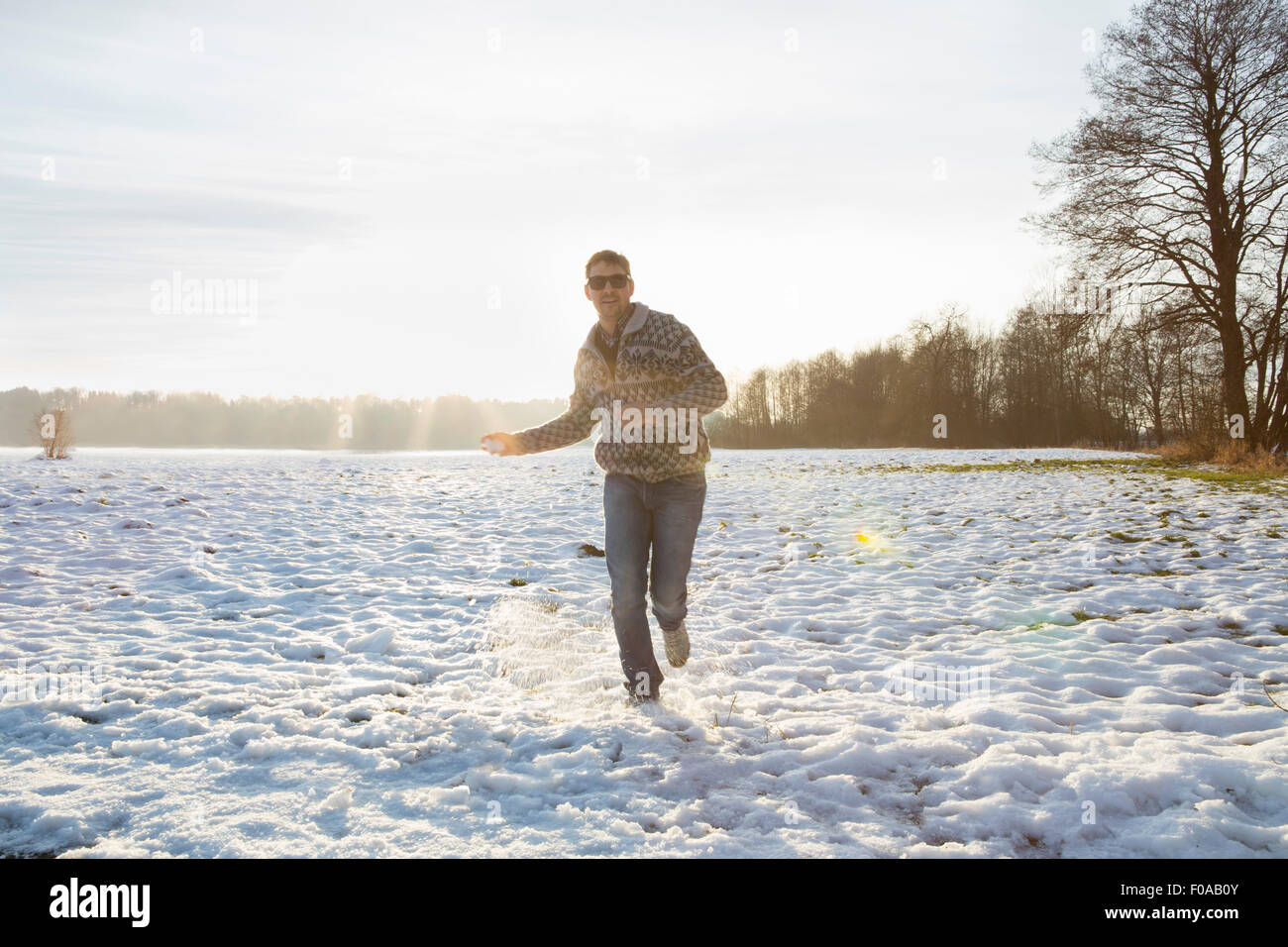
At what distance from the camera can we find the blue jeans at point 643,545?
3.94 metres

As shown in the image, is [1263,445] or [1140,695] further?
[1263,445]

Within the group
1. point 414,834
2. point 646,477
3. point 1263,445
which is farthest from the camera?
point 1263,445

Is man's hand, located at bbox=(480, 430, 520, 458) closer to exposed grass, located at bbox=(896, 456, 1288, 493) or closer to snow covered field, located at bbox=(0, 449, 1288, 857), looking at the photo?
snow covered field, located at bbox=(0, 449, 1288, 857)

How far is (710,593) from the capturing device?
6.83 meters

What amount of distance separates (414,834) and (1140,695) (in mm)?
4035

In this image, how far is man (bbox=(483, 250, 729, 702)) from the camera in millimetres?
3877

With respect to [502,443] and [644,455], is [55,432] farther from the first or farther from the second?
[644,455]

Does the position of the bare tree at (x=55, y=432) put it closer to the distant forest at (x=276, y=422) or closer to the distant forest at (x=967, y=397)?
the distant forest at (x=967, y=397)

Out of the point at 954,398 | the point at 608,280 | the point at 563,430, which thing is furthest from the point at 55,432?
the point at 954,398

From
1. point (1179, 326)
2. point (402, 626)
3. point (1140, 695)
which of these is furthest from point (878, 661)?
point (1179, 326)

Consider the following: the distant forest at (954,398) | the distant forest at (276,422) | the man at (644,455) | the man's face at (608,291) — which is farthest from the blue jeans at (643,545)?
the distant forest at (276,422)

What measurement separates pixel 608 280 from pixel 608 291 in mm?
64

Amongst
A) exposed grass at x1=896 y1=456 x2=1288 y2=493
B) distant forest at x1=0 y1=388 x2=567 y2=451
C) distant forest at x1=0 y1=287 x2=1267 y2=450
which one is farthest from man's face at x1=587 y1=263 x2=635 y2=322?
distant forest at x1=0 y1=388 x2=567 y2=451
